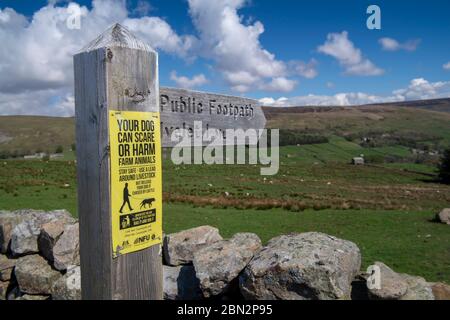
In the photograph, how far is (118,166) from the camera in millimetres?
3203

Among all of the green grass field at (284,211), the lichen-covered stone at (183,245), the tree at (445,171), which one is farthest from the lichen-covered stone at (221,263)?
the tree at (445,171)

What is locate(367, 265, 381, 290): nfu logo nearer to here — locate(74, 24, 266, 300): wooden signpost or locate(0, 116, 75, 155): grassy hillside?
locate(74, 24, 266, 300): wooden signpost

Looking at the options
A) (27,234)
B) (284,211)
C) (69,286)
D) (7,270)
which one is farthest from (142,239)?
(284,211)

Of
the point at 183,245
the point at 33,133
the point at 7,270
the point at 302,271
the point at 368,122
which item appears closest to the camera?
the point at 302,271

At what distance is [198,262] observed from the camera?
6.84m

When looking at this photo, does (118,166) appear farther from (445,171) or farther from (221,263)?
(445,171)

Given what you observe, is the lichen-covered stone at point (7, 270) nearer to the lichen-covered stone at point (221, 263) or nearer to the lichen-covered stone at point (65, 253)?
the lichen-covered stone at point (65, 253)

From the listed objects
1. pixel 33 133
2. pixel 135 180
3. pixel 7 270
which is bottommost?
pixel 7 270

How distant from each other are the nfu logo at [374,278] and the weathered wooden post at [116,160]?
4.10 metres

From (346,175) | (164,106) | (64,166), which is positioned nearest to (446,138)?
(346,175)

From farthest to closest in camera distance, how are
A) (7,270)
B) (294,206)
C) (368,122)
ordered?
(368,122), (294,206), (7,270)

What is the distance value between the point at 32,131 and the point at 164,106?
13823cm

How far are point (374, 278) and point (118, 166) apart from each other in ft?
15.9
